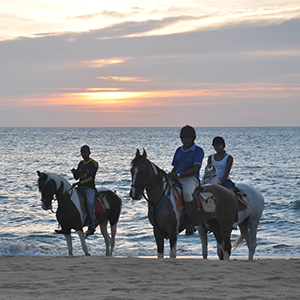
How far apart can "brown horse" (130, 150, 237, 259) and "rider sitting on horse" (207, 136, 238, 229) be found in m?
0.45

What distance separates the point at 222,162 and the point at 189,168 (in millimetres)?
1220

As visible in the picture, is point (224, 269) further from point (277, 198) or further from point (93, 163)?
point (277, 198)

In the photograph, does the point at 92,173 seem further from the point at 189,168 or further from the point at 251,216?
the point at 251,216

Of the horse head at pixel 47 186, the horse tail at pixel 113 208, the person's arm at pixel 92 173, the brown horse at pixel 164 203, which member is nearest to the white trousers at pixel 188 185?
the brown horse at pixel 164 203

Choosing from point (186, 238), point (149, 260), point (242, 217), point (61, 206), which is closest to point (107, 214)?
point (61, 206)

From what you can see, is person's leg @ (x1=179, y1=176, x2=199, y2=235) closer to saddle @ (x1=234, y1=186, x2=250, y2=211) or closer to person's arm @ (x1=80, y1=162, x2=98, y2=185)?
saddle @ (x1=234, y1=186, x2=250, y2=211)

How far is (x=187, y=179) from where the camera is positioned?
8328mm

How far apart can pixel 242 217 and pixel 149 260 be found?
2547mm

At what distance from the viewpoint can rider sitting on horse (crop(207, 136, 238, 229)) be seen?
29.7 ft

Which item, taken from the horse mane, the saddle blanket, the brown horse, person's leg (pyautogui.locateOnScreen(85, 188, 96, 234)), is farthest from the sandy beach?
the horse mane

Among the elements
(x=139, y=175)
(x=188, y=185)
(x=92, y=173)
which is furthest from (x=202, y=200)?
(x=92, y=173)

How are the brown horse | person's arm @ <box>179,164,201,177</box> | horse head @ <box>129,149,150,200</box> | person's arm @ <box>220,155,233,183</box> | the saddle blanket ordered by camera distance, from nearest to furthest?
horse head @ <box>129,149,150,200</box> → the brown horse → person's arm @ <box>179,164,201,177</box> → the saddle blanket → person's arm @ <box>220,155,233,183</box>

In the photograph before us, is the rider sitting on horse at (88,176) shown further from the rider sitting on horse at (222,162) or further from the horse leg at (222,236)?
the horse leg at (222,236)

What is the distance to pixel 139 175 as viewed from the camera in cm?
762
